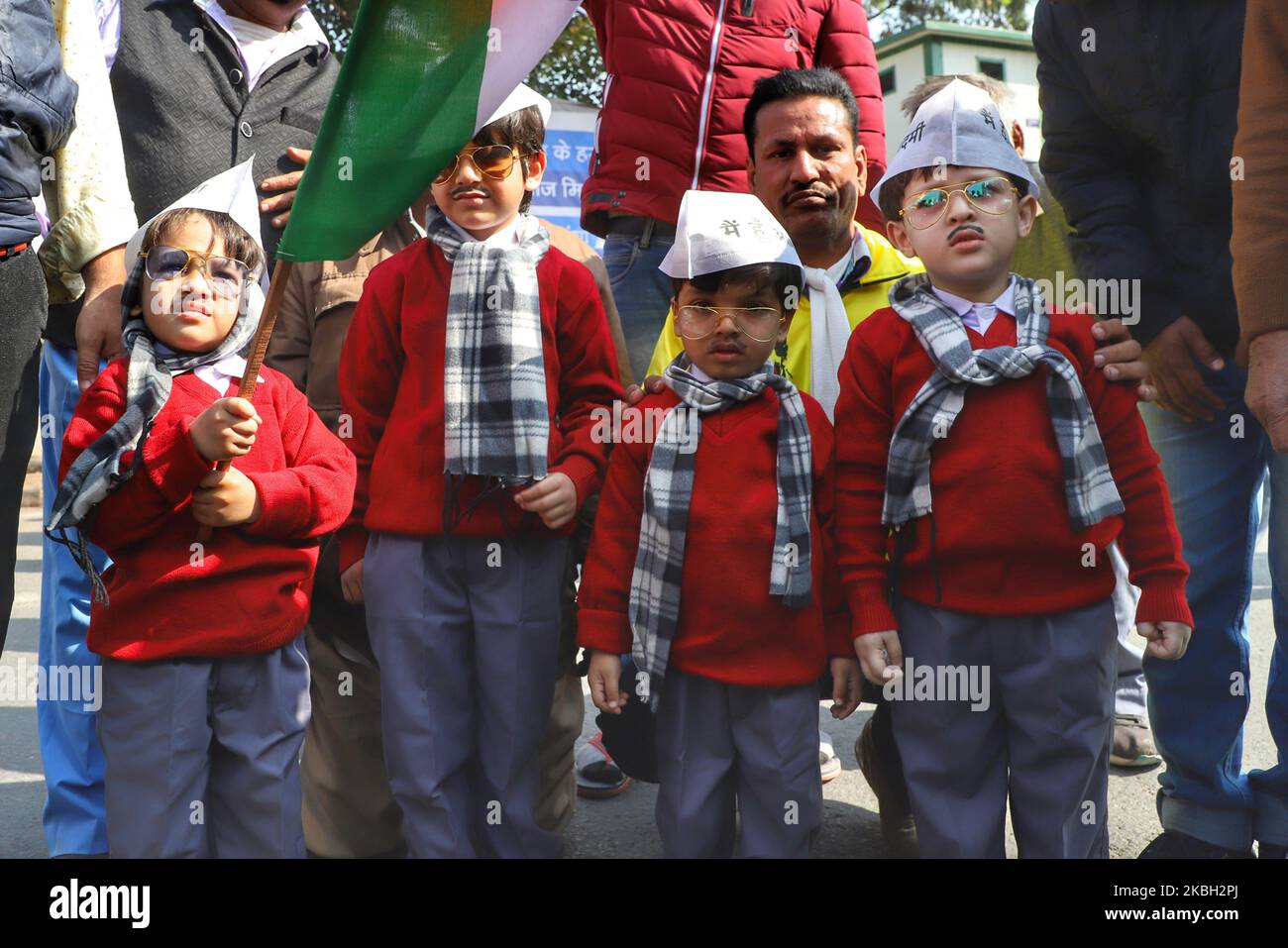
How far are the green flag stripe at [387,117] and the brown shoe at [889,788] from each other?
1669 mm

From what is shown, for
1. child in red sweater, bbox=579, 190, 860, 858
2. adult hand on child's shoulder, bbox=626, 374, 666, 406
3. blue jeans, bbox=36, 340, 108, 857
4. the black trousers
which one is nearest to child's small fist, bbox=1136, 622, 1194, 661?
child in red sweater, bbox=579, 190, 860, 858

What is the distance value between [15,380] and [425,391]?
0.88 m

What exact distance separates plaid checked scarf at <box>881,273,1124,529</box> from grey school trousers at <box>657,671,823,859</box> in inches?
17.6

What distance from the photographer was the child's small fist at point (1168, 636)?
2.37m

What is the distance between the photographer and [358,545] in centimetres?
273

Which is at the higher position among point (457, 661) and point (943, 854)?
point (457, 661)

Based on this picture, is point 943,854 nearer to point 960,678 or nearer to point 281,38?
point 960,678

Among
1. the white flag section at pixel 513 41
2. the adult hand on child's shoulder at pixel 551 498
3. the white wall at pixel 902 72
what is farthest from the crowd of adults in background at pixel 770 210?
the white wall at pixel 902 72

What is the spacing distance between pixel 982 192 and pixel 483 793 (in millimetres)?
1597

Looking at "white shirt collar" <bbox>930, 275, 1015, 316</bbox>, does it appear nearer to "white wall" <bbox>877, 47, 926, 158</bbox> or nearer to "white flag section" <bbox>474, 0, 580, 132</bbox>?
"white flag section" <bbox>474, 0, 580, 132</bbox>

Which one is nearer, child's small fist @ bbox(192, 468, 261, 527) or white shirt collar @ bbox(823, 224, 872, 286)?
child's small fist @ bbox(192, 468, 261, 527)

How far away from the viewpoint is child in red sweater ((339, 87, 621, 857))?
8.43ft
